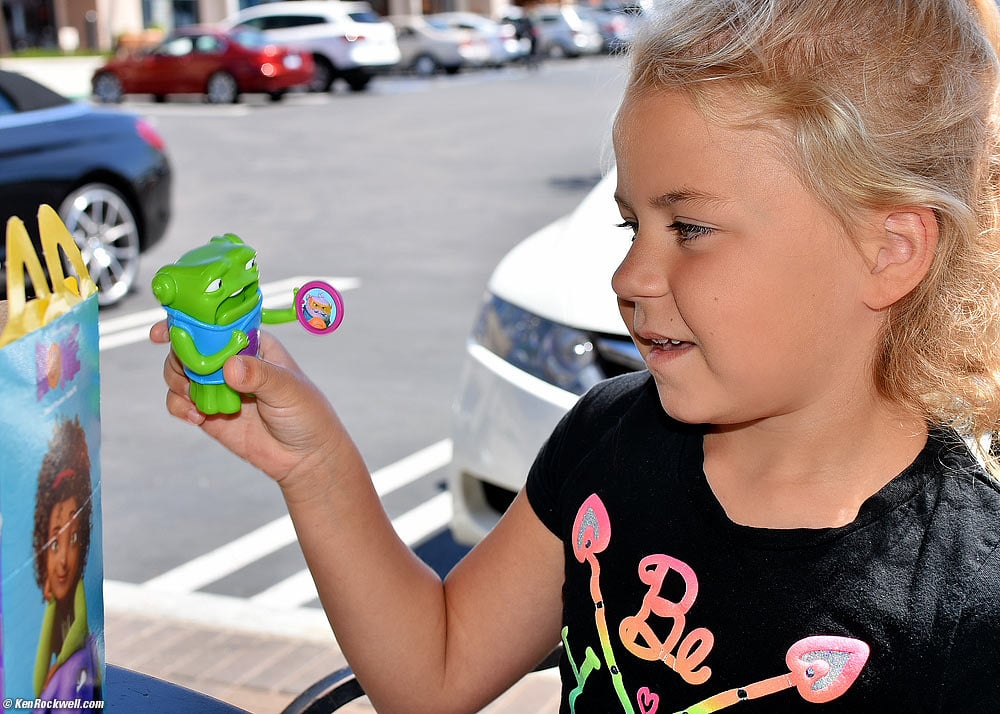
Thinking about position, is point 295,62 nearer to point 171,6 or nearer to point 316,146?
point 316,146

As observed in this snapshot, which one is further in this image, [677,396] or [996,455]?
[996,455]

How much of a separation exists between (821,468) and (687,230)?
1.11 feet

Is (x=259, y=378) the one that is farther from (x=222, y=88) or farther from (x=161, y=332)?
(x=222, y=88)

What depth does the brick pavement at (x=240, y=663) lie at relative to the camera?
3127 mm

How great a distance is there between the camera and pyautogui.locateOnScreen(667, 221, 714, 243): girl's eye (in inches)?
51.4

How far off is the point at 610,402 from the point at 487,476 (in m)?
1.57

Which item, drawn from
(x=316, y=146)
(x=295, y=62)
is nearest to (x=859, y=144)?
(x=316, y=146)

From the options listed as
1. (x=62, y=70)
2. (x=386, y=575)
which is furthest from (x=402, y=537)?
(x=62, y=70)

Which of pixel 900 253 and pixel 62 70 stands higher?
pixel 900 253

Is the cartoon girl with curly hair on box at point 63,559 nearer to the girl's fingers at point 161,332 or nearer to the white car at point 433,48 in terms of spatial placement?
the girl's fingers at point 161,332

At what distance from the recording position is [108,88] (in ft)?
75.7

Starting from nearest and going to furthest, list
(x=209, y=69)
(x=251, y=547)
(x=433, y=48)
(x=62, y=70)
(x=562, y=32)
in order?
1. (x=251, y=547)
2. (x=209, y=69)
3. (x=62, y=70)
4. (x=433, y=48)
5. (x=562, y=32)

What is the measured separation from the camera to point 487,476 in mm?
3232

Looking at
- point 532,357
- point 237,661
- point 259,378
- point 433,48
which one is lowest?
point 433,48
